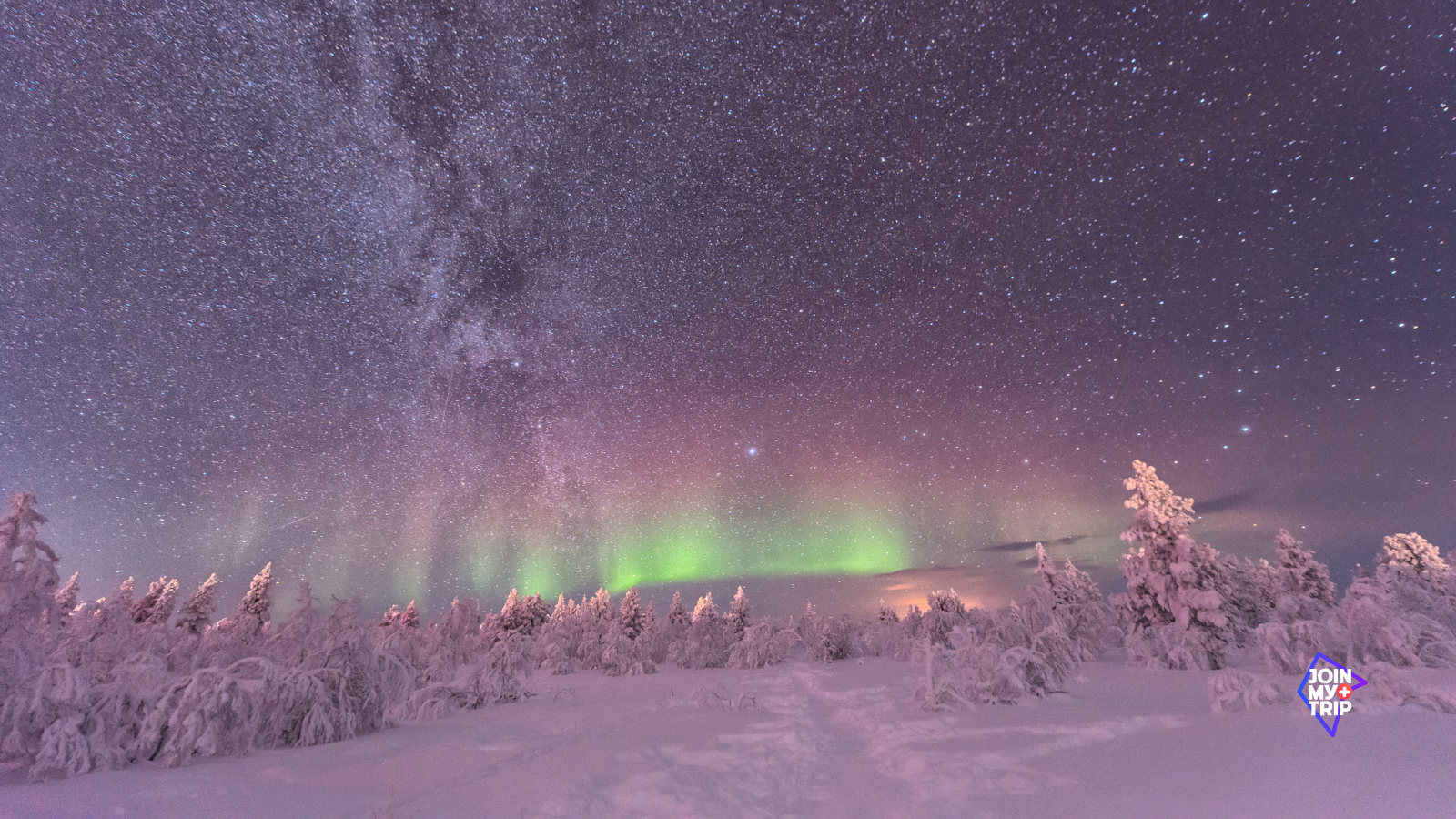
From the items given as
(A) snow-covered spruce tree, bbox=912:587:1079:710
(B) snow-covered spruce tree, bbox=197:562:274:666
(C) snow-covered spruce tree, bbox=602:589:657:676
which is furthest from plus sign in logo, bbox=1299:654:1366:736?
(C) snow-covered spruce tree, bbox=602:589:657:676

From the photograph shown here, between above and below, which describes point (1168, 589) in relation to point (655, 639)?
above

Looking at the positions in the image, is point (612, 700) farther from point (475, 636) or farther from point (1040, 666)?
point (475, 636)

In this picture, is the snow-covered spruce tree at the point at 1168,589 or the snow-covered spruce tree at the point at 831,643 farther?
the snow-covered spruce tree at the point at 831,643

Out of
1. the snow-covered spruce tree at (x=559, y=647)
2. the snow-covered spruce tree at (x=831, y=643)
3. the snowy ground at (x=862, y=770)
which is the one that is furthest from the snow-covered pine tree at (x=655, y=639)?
the snowy ground at (x=862, y=770)

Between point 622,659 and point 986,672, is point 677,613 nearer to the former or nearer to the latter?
point 622,659

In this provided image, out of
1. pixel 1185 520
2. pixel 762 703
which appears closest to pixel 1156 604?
pixel 1185 520

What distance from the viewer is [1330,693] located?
6.60m

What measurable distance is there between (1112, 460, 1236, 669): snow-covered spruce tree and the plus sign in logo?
23.6ft

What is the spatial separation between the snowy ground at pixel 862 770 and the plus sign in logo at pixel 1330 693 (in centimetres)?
16

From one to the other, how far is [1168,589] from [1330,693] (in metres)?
10.2

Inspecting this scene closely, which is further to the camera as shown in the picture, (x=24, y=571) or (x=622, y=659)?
(x=622, y=659)

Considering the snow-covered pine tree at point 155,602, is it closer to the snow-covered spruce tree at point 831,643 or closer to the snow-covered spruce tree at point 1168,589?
the snow-covered spruce tree at point 831,643

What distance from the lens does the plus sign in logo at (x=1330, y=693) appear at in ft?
20.1

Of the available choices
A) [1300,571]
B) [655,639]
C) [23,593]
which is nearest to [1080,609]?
[1300,571]
